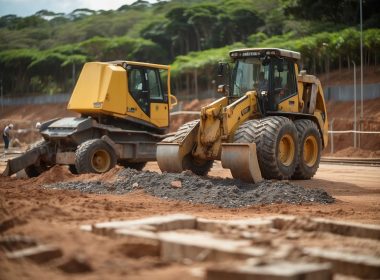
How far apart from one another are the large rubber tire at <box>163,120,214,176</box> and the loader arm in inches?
12.2

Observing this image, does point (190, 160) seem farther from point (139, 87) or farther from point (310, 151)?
point (139, 87)

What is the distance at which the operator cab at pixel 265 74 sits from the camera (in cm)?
1636

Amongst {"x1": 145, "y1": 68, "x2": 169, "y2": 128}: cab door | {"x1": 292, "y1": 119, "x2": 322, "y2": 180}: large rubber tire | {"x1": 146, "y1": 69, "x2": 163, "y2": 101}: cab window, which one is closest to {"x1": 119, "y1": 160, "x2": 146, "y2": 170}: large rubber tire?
{"x1": 145, "y1": 68, "x2": 169, "y2": 128}: cab door

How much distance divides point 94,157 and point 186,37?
54617 mm

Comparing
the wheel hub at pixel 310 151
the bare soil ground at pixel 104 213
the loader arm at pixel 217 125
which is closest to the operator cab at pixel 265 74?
the loader arm at pixel 217 125

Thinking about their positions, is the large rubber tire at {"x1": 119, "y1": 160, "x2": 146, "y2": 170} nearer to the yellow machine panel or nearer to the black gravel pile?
the yellow machine panel

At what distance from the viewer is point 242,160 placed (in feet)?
45.5

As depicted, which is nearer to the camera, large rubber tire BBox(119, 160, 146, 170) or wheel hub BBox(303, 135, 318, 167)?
wheel hub BBox(303, 135, 318, 167)

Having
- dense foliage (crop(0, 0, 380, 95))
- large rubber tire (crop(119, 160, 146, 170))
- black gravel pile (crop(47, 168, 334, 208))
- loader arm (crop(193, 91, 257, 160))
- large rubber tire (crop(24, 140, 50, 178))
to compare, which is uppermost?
dense foliage (crop(0, 0, 380, 95))

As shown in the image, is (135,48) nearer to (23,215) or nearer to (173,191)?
(173,191)

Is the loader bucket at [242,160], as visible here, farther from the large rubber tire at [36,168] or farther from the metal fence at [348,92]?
the metal fence at [348,92]

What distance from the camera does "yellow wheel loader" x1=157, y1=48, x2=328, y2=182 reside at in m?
14.8

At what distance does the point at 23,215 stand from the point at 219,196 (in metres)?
5.00

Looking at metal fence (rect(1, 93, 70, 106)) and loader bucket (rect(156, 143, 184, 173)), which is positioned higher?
loader bucket (rect(156, 143, 184, 173))
